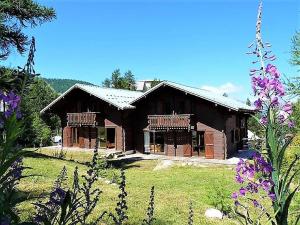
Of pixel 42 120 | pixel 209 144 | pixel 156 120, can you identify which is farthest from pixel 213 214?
pixel 42 120

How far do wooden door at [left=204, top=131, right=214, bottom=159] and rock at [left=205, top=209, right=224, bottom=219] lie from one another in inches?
784

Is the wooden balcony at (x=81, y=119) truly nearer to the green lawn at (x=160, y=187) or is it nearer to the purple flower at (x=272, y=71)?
the green lawn at (x=160, y=187)

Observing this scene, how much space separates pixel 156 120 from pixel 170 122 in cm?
141

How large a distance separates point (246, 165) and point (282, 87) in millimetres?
673

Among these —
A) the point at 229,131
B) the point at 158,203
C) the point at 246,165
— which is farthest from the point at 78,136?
the point at 246,165

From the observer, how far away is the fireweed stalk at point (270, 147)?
101 inches

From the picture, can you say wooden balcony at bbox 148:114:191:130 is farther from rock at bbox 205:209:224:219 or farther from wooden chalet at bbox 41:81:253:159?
rock at bbox 205:209:224:219

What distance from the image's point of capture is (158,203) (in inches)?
486

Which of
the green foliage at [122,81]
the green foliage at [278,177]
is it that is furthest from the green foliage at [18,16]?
the green foliage at [122,81]

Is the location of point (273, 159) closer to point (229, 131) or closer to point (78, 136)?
point (229, 131)

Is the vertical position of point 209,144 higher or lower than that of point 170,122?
lower

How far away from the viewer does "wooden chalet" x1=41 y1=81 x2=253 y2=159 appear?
102ft

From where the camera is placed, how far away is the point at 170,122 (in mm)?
31953

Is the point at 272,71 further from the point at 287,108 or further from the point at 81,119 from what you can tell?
the point at 81,119
